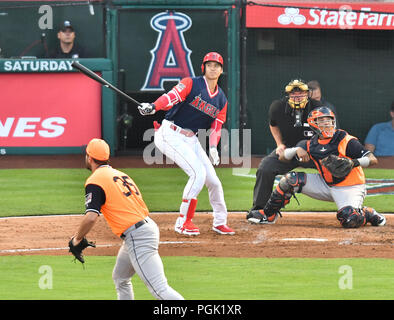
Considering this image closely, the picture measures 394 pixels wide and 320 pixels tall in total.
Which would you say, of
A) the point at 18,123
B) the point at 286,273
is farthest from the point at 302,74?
the point at 286,273

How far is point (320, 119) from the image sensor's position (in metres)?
11.1

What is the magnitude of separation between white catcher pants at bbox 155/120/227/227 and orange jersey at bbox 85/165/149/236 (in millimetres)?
3481

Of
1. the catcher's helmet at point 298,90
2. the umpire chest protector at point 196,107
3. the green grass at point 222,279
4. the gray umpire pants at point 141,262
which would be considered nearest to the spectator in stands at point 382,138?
the catcher's helmet at point 298,90

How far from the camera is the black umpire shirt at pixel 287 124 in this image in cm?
1203

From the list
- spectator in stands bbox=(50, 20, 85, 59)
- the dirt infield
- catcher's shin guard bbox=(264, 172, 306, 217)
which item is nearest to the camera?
the dirt infield

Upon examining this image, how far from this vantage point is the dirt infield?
9.80 m

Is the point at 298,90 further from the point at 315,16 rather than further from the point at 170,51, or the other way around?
the point at 315,16

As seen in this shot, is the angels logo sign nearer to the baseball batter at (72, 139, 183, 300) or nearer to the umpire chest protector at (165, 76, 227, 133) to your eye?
the umpire chest protector at (165, 76, 227, 133)

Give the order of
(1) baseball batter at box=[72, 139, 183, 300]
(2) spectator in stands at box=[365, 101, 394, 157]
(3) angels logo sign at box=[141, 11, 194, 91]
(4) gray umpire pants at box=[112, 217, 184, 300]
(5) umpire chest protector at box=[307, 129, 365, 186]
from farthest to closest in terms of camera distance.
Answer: (2) spectator in stands at box=[365, 101, 394, 157] → (3) angels logo sign at box=[141, 11, 194, 91] → (5) umpire chest protector at box=[307, 129, 365, 186] → (1) baseball batter at box=[72, 139, 183, 300] → (4) gray umpire pants at box=[112, 217, 184, 300]

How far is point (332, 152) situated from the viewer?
11.2m

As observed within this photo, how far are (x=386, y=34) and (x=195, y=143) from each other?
36.4 feet

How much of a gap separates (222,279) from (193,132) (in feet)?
9.47

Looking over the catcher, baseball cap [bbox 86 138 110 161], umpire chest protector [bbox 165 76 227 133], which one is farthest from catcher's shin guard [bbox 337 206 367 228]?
baseball cap [bbox 86 138 110 161]
